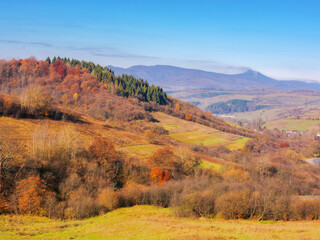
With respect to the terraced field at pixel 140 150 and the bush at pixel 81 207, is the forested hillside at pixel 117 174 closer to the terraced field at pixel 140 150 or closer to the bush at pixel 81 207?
the bush at pixel 81 207

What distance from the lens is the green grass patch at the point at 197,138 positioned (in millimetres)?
122481

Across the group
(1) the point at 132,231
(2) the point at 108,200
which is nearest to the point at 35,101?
(2) the point at 108,200

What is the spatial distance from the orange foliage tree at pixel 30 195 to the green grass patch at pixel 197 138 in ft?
276

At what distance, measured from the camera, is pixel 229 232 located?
2942 centimetres

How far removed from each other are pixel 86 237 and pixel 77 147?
110 ft

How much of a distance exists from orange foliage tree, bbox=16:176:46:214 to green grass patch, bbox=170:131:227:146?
3313 inches

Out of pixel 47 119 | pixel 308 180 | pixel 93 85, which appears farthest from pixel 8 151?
pixel 93 85

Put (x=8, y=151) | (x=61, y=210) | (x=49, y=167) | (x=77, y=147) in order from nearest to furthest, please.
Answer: (x=61, y=210), (x=8, y=151), (x=49, y=167), (x=77, y=147)

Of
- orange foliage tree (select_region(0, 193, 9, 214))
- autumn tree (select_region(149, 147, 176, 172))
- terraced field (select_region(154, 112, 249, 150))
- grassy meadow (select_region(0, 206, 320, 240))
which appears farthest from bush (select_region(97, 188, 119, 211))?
terraced field (select_region(154, 112, 249, 150))

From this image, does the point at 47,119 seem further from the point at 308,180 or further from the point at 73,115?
the point at 308,180

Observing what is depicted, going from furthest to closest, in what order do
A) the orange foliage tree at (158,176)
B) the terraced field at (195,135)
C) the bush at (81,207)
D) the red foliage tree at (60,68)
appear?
the red foliage tree at (60,68)
the terraced field at (195,135)
the orange foliage tree at (158,176)
the bush at (81,207)

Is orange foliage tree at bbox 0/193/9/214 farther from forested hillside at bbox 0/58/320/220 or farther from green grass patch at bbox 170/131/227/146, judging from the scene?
green grass patch at bbox 170/131/227/146

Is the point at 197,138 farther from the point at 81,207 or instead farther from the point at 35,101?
the point at 81,207

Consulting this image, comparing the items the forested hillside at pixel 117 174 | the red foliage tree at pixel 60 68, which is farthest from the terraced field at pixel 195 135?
the red foliage tree at pixel 60 68
